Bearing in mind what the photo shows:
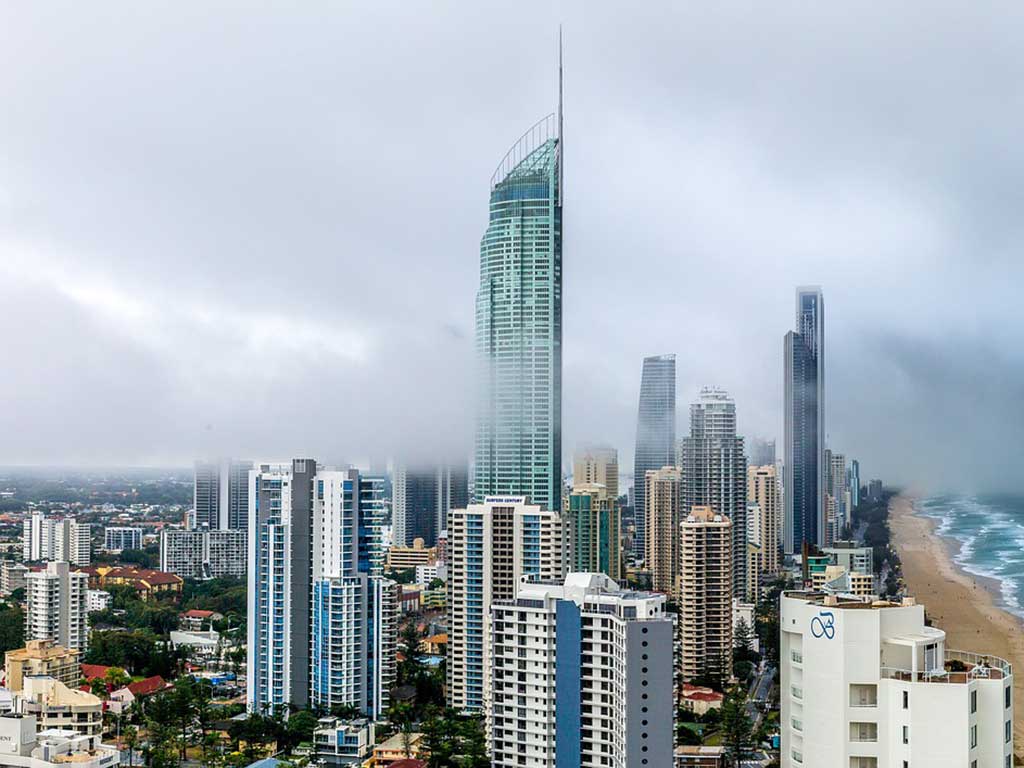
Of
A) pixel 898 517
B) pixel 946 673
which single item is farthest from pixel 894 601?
pixel 898 517

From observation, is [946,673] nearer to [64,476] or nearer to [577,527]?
[577,527]

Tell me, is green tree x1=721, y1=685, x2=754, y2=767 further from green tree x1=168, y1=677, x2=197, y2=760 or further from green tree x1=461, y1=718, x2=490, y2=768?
green tree x1=168, y1=677, x2=197, y2=760

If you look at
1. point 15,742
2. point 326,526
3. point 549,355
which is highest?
point 549,355

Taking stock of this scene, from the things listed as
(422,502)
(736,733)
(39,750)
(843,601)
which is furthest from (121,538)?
(843,601)

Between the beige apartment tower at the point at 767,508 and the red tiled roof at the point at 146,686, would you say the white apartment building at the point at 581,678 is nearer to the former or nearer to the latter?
the red tiled roof at the point at 146,686

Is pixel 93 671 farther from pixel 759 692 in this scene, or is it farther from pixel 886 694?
pixel 886 694

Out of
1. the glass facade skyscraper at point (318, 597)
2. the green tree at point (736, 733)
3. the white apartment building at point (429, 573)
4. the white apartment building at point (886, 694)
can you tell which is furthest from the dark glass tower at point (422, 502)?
the white apartment building at point (886, 694)

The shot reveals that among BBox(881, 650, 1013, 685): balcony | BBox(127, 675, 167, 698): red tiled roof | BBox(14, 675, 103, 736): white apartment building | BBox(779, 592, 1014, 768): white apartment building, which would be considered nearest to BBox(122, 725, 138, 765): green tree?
BBox(14, 675, 103, 736): white apartment building
